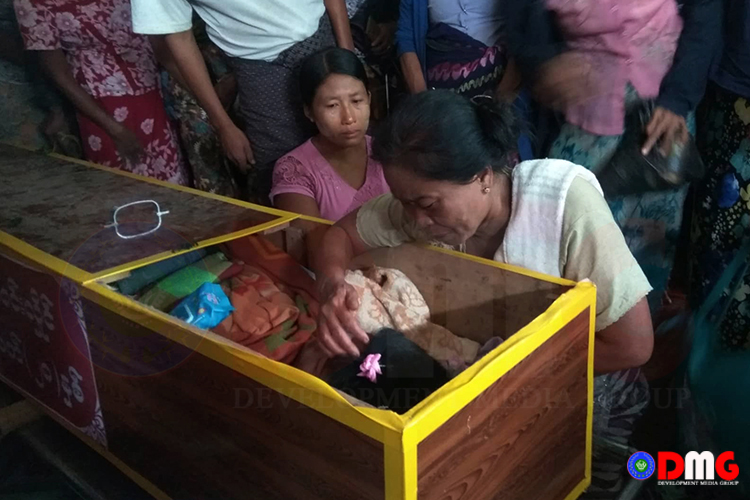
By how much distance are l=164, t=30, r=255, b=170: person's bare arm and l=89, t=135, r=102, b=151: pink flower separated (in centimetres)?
42

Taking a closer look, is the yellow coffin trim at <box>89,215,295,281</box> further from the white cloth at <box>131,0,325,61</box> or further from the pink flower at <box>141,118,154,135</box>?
the pink flower at <box>141,118,154,135</box>

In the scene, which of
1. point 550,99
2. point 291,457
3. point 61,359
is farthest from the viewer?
point 550,99

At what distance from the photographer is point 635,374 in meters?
1.22

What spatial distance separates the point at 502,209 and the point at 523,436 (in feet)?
1.22

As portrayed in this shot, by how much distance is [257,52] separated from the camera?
1600 mm

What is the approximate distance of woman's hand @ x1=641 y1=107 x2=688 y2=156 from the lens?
1303 mm

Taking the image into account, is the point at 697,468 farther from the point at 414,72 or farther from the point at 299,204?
the point at 414,72

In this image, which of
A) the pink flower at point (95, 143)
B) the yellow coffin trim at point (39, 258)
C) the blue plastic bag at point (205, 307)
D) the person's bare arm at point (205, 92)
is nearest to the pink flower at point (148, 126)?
the pink flower at point (95, 143)

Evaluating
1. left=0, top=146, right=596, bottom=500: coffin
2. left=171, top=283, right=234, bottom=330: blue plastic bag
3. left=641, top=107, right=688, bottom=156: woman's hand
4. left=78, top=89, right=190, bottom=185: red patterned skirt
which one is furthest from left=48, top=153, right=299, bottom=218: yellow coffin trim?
left=641, top=107, right=688, bottom=156: woman's hand

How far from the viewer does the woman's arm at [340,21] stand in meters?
1.70

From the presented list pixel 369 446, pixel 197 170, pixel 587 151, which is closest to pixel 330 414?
pixel 369 446

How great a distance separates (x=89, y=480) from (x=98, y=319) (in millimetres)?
393

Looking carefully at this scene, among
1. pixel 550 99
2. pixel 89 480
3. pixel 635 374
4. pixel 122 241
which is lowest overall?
pixel 89 480

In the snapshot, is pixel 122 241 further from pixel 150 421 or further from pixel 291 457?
pixel 291 457
